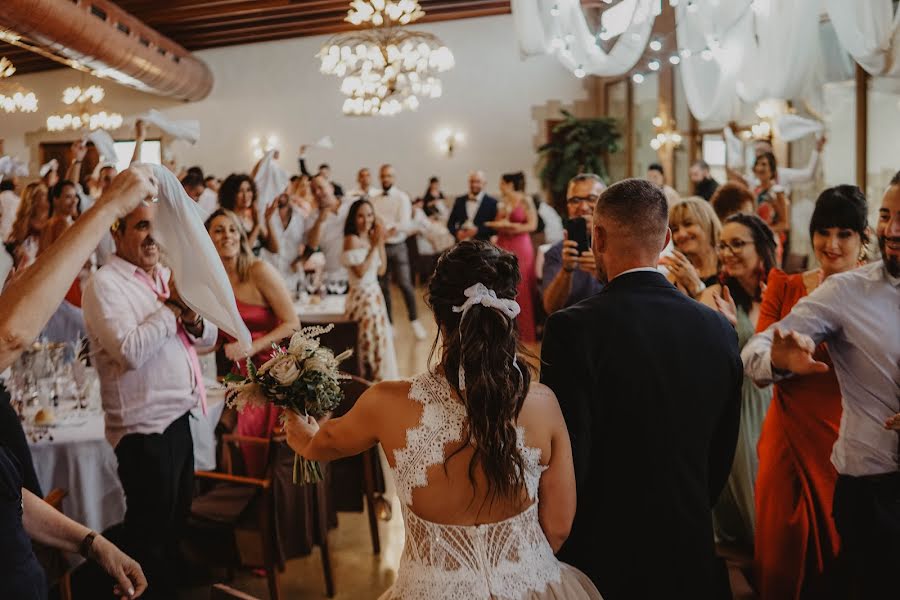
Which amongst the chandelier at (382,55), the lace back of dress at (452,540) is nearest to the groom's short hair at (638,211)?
the lace back of dress at (452,540)

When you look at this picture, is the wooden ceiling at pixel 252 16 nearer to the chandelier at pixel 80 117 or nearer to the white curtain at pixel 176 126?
the chandelier at pixel 80 117

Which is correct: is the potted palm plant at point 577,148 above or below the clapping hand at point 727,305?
above

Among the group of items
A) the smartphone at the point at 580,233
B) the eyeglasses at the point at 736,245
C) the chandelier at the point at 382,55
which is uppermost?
the chandelier at the point at 382,55

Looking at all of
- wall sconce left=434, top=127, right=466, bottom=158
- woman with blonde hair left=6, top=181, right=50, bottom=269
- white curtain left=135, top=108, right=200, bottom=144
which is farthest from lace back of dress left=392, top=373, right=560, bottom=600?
wall sconce left=434, top=127, right=466, bottom=158

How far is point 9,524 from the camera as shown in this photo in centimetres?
124

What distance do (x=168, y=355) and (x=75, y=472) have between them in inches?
22.6

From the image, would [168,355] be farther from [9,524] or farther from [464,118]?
[464,118]

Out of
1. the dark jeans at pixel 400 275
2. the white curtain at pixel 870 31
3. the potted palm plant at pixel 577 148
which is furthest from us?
the potted palm plant at pixel 577 148

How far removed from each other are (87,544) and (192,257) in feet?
2.51

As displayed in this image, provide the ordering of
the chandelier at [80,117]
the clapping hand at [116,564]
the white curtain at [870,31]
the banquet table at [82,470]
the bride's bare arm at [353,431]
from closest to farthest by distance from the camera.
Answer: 1. the clapping hand at [116,564]
2. the bride's bare arm at [353,431]
3. the banquet table at [82,470]
4. the chandelier at [80,117]
5. the white curtain at [870,31]

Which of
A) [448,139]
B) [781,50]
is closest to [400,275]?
[448,139]

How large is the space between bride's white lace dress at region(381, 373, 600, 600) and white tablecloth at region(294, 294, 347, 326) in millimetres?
4280

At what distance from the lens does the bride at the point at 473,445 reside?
1.55 metres

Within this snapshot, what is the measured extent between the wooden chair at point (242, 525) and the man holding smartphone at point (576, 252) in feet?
4.31
